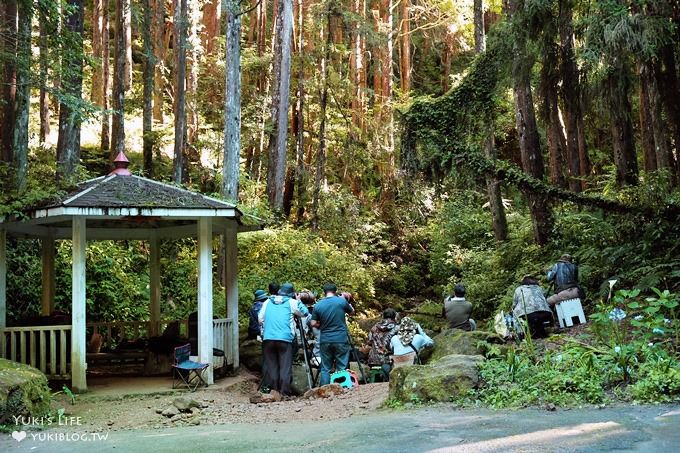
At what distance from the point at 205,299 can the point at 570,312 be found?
708 centimetres

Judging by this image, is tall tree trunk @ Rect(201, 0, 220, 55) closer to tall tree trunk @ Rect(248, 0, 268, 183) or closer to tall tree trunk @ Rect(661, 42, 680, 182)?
tall tree trunk @ Rect(248, 0, 268, 183)

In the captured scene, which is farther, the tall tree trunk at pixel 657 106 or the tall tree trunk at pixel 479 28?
the tall tree trunk at pixel 479 28

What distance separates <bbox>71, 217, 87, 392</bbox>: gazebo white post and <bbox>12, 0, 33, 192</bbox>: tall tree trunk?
10.8 ft

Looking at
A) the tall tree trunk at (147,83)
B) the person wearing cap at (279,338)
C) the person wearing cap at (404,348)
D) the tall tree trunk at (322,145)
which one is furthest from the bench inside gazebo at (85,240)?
the tall tree trunk at (147,83)

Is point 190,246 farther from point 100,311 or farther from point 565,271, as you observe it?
point 565,271

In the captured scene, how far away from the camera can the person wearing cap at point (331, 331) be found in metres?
11.1

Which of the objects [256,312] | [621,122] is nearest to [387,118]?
[621,122]

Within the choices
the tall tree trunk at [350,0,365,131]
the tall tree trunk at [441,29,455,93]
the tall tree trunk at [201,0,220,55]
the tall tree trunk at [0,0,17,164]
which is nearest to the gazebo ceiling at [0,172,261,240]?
the tall tree trunk at [0,0,17,164]

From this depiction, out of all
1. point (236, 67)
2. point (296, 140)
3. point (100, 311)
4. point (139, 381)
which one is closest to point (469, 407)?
point (139, 381)

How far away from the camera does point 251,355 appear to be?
1417 cm

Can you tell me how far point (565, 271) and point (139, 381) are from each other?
8540 mm

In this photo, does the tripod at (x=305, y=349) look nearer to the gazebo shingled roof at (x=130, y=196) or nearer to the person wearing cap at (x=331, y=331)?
the person wearing cap at (x=331, y=331)

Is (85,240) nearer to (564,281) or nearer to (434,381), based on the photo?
(434,381)

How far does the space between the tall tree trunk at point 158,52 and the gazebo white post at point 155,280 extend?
14944mm
